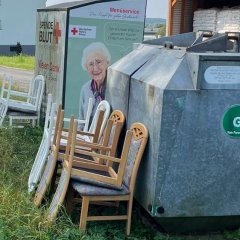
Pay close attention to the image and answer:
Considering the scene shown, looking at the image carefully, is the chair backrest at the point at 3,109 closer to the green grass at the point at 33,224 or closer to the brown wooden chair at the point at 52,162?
the green grass at the point at 33,224

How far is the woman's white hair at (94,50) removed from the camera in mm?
7969

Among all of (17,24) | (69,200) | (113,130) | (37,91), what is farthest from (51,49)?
(17,24)

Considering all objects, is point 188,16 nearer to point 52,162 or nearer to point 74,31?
A: point 74,31

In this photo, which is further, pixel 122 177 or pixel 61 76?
pixel 61 76

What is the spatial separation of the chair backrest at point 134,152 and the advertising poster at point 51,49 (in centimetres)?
359

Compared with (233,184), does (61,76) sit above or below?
above

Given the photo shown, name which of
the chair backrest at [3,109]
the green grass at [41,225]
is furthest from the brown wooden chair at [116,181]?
the chair backrest at [3,109]

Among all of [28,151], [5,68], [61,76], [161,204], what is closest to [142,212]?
[161,204]

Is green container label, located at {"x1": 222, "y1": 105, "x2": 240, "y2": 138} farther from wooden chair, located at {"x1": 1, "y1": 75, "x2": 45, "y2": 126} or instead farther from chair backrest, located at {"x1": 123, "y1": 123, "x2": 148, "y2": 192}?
wooden chair, located at {"x1": 1, "y1": 75, "x2": 45, "y2": 126}

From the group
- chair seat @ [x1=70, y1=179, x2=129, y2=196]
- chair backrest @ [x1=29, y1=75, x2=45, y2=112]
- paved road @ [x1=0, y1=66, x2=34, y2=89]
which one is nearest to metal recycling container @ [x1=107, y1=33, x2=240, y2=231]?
chair seat @ [x1=70, y1=179, x2=129, y2=196]

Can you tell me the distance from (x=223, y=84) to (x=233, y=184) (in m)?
0.84

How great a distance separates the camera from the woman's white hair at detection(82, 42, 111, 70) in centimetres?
→ 797

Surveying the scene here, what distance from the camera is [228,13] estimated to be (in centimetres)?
997

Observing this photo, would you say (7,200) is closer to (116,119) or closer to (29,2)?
(116,119)
